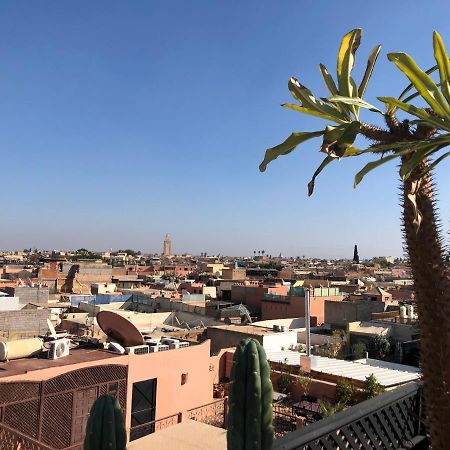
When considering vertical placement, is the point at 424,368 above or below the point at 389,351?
above

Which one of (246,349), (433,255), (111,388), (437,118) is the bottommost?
(111,388)

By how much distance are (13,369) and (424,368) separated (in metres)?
9.77

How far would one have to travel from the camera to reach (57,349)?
1107 cm

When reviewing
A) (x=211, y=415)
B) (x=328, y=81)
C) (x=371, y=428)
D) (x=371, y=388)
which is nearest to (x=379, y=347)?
(x=371, y=388)

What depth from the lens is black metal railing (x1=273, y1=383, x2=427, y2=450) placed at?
8.19 feet

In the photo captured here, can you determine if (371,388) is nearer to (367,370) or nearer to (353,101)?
(367,370)

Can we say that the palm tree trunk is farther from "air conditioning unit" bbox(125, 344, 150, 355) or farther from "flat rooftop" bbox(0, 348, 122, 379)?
"air conditioning unit" bbox(125, 344, 150, 355)

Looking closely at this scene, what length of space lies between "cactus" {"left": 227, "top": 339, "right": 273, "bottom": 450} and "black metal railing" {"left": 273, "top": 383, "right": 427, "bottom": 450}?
0.62ft

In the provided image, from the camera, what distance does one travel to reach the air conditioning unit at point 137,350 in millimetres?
11781

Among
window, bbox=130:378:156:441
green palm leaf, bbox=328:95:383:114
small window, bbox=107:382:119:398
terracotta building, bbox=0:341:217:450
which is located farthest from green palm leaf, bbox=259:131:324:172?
window, bbox=130:378:156:441

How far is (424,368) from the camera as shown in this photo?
2.02 m

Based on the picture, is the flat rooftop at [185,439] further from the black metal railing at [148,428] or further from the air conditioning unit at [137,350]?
the air conditioning unit at [137,350]

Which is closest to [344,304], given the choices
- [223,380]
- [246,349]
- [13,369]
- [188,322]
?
[188,322]

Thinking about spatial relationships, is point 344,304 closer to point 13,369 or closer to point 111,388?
point 111,388
